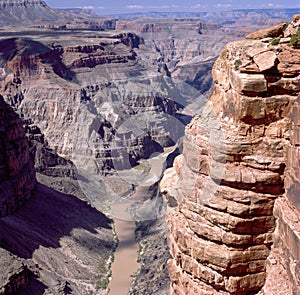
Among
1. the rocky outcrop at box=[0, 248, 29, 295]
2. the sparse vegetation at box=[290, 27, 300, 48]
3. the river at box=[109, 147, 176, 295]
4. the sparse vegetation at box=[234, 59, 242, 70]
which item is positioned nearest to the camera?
the sparse vegetation at box=[290, 27, 300, 48]

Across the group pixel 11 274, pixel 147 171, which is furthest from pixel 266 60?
pixel 147 171

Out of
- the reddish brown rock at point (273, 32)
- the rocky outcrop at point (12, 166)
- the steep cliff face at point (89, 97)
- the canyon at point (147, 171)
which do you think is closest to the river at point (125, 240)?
the canyon at point (147, 171)

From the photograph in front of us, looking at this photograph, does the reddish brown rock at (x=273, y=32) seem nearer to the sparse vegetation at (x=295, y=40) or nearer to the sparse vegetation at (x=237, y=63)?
the sparse vegetation at (x=295, y=40)

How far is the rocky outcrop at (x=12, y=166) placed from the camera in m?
65.3

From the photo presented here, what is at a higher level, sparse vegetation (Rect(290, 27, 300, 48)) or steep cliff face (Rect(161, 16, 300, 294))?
sparse vegetation (Rect(290, 27, 300, 48))

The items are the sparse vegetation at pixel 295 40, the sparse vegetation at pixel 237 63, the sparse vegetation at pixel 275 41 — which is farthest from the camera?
the sparse vegetation at pixel 275 41

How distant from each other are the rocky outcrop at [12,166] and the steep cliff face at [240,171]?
157 ft

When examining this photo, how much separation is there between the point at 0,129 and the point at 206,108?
51.8m

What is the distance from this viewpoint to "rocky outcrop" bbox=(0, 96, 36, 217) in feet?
214

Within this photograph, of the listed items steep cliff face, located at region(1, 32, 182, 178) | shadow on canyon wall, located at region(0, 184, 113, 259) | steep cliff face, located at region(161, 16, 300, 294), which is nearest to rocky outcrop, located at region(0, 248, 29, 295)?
shadow on canyon wall, located at region(0, 184, 113, 259)

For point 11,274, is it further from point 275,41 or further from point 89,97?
point 89,97

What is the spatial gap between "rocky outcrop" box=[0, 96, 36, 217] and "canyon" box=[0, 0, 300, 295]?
0.21 metres

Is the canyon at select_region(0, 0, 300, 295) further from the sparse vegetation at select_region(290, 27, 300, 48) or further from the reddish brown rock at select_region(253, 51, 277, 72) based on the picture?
the sparse vegetation at select_region(290, 27, 300, 48)

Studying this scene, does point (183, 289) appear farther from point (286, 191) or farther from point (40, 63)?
point (40, 63)
